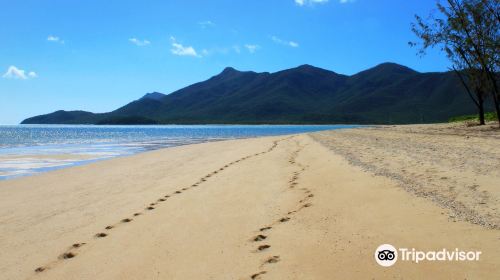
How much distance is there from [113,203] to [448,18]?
30.8 meters

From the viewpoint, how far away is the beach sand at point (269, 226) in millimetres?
4441

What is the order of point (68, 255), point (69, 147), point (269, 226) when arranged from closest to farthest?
1. point (68, 255)
2. point (269, 226)
3. point (69, 147)

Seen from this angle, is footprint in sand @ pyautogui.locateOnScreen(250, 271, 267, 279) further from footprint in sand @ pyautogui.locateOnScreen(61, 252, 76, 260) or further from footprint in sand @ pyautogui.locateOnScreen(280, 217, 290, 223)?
footprint in sand @ pyautogui.locateOnScreen(61, 252, 76, 260)

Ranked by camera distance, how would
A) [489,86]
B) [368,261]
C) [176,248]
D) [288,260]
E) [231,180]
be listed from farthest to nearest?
[489,86] → [231,180] → [176,248] → [288,260] → [368,261]

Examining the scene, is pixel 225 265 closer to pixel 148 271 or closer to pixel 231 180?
pixel 148 271

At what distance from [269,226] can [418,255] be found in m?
2.35

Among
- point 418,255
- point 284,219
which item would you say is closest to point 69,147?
point 284,219

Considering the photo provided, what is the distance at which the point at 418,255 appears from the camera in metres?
4.25

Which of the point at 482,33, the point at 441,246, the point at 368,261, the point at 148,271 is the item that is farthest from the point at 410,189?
the point at 482,33

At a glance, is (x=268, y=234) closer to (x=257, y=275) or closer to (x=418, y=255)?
(x=257, y=275)

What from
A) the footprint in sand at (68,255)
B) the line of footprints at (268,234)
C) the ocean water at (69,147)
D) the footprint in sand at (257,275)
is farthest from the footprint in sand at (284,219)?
the ocean water at (69,147)

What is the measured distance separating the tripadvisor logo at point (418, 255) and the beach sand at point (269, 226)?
0.09 metres

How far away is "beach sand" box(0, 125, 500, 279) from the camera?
444 centimetres

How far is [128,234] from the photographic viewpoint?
6352mm
